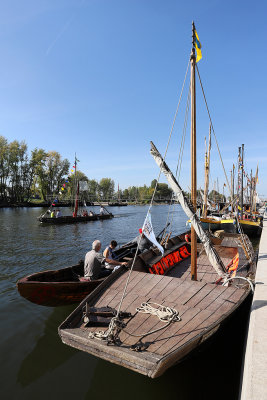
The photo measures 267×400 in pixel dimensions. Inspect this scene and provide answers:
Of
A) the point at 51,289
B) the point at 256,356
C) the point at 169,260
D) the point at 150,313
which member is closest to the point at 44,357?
the point at 51,289

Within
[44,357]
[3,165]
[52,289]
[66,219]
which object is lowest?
[44,357]

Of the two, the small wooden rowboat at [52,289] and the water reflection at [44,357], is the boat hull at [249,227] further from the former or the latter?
the water reflection at [44,357]

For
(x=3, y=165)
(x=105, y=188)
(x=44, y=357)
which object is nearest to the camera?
(x=44, y=357)

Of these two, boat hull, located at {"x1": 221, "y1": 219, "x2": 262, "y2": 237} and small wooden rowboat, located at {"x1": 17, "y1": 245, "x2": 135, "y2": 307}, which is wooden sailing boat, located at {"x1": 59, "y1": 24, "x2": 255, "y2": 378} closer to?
small wooden rowboat, located at {"x1": 17, "y1": 245, "x2": 135, "y2": 307}

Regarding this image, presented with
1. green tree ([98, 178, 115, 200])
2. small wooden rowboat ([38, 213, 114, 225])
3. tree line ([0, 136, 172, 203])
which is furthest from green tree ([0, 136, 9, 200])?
green tree ([98, 178, 115, 200])

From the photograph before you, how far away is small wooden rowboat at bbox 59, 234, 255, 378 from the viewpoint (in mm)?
4023

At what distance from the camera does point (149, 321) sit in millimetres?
4973

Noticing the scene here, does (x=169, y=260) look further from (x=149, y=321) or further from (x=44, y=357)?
(x=44, y=357)

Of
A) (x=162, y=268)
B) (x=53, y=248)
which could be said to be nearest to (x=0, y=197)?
(x=53, y=248)

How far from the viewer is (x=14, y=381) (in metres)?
5.15

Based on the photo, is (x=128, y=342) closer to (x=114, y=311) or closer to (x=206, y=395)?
(x=114, y=311)

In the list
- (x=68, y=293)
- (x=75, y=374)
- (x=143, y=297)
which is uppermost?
(x=143, y=297)

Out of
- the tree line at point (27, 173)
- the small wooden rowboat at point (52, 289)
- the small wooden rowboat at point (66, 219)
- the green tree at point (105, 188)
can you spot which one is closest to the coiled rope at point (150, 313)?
the small wooden rowboat at point (52, 289)

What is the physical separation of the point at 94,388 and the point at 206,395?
2318mm
